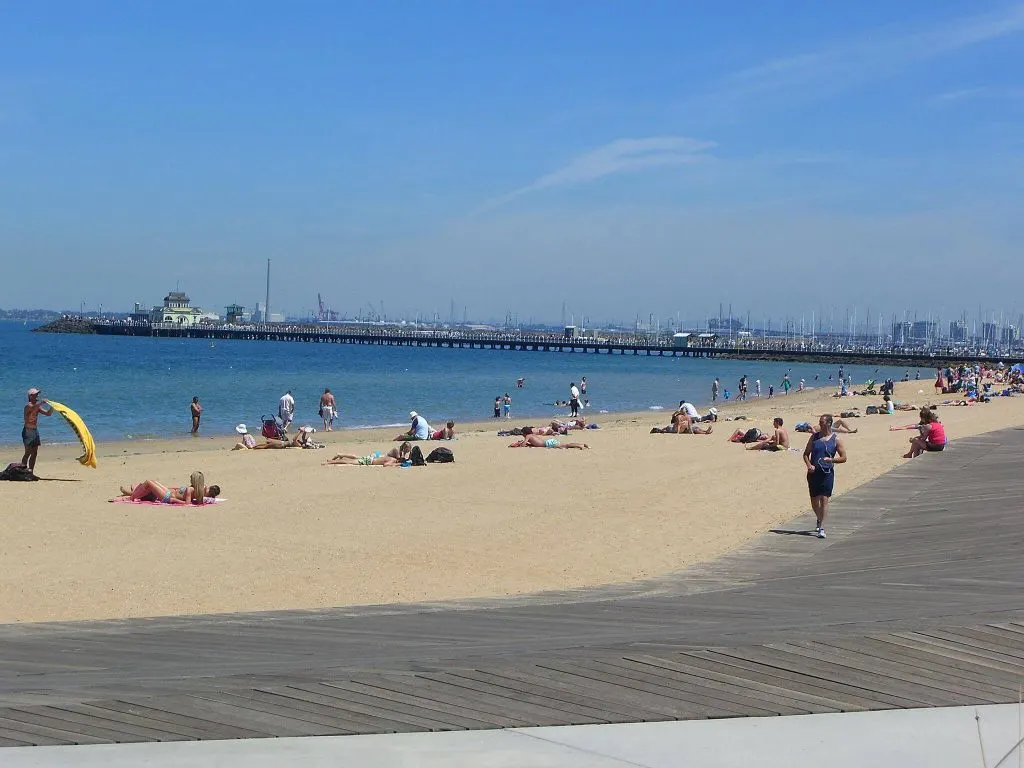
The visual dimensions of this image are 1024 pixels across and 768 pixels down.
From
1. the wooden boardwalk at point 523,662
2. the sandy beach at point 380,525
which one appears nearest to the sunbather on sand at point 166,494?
the sandy beach at point 380,525

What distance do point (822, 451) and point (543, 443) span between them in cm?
1265

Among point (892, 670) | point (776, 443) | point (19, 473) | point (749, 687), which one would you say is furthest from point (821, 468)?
point (19, 473)

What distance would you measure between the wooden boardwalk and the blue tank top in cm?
344

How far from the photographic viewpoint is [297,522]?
1320 centimetres

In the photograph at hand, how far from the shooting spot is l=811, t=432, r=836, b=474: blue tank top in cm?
1069

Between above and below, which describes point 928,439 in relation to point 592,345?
below

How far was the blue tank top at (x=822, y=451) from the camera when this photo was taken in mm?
10688

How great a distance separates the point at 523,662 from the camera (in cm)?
486

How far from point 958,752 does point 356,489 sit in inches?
505

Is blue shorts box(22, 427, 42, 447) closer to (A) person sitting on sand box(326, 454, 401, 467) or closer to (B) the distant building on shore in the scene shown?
(A) person sitting on sand box(326, 454, 401, 467)

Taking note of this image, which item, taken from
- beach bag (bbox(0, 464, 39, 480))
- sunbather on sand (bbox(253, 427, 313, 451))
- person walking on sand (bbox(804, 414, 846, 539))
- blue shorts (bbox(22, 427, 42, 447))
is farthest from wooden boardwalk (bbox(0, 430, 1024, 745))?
sunbather on sand (bbox(253, 427, 313, 451))

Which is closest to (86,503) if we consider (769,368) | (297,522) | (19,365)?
(297,522)

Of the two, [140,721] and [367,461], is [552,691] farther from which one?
[367,461]

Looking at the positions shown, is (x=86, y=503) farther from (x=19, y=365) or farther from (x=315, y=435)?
(x=19, y=365)
